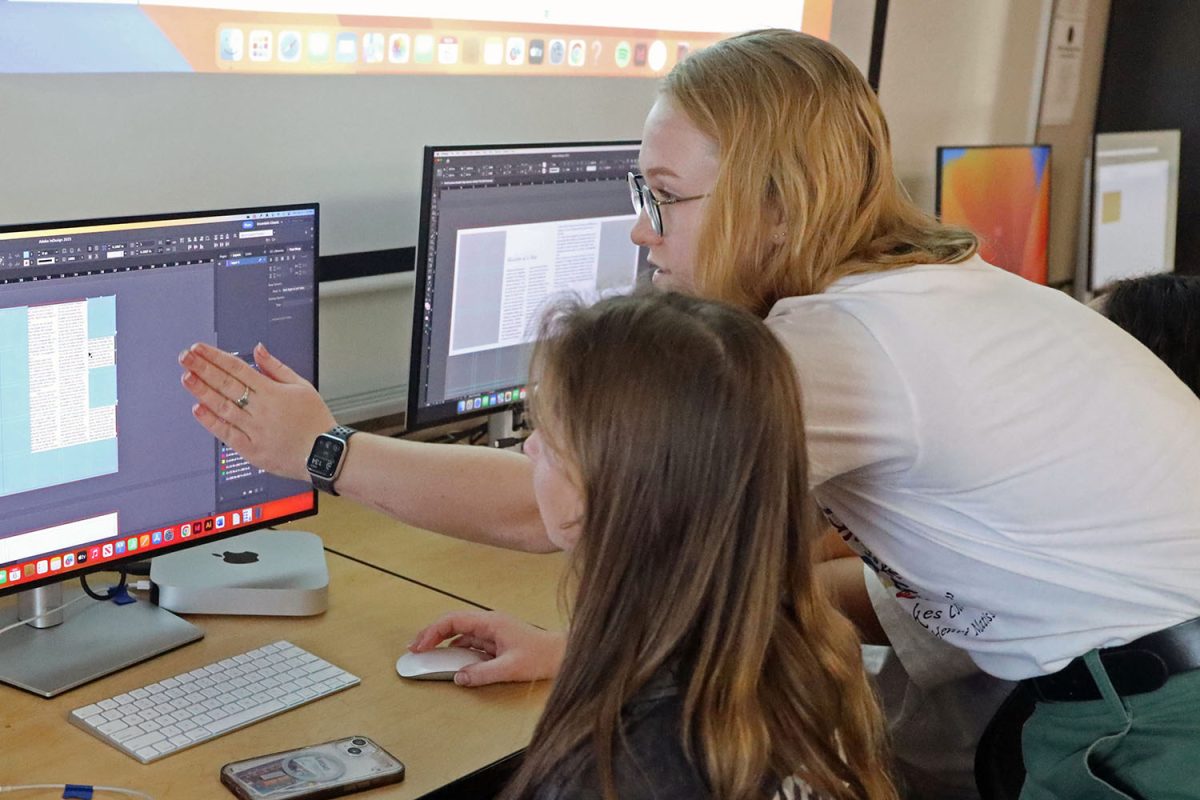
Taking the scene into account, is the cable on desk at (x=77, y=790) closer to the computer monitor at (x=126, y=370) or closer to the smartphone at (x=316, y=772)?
the smartphone at (x=316, y=772)

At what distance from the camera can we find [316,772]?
1182mm

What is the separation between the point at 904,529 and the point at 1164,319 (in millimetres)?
669

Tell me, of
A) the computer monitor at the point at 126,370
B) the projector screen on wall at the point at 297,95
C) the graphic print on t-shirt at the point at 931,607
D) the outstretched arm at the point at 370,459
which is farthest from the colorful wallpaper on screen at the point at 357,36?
the graphic print on t-shirt at the point at 931,607

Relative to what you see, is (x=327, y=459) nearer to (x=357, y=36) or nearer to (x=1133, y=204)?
(x=357, y=36)

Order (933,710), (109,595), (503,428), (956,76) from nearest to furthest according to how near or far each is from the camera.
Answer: (109,595) → (933,710) → (503,428) → (956,76)

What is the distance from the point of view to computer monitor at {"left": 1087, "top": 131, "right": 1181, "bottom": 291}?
339 centimetres

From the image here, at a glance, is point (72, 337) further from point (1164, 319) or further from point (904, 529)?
point (1164, 319)

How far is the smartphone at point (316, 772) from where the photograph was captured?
3.76ft

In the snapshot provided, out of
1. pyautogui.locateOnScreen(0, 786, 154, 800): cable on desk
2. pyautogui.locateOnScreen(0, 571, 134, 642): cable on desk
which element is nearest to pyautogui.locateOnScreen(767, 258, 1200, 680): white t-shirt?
pyautogui.locateOnScreen(0, 786, 154, 800): cable on desk

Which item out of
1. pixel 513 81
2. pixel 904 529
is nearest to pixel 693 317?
Result: pixel 904 529

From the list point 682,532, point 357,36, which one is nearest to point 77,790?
point 682,532

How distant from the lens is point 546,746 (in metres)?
1.01

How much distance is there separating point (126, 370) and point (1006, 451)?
878 mm

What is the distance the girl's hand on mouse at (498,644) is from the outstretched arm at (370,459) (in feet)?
0.29
